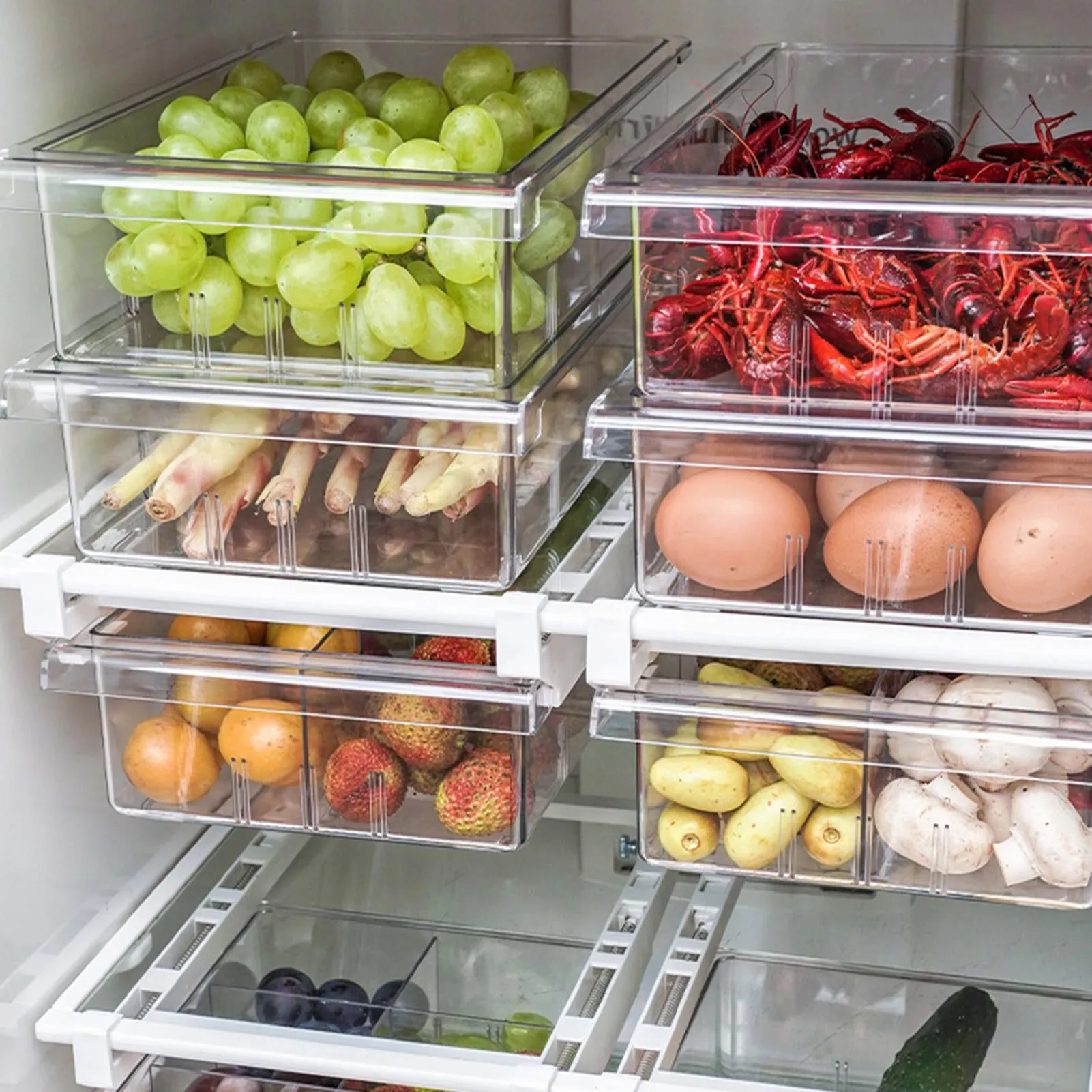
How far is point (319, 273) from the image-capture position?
3.49 ft

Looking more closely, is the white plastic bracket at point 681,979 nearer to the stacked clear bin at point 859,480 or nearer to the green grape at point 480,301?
the stacked clear bin at point 859,480

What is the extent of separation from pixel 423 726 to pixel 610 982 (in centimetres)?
30

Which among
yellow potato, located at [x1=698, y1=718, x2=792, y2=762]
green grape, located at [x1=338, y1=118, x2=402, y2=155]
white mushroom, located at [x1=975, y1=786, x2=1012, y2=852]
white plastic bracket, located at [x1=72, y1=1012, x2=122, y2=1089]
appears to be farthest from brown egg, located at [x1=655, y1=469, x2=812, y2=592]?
white plastic bracket, located at [x1=72, y1=1012, x2=122, y2=1089]

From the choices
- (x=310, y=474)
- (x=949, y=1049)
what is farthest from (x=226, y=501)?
(x=949, y=1049)

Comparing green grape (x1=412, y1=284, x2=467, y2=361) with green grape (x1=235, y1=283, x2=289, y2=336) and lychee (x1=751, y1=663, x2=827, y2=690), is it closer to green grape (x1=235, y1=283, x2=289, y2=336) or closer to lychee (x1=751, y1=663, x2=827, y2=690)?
green grape (x1=235, y1=283, x2=289, y2=336)

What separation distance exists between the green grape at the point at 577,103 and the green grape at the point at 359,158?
21cm

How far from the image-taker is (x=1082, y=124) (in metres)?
1.37

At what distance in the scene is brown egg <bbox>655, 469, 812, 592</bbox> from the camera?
1.07 m

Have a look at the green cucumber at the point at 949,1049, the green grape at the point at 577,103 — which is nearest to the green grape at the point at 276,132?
the green grape at the point at 577,103

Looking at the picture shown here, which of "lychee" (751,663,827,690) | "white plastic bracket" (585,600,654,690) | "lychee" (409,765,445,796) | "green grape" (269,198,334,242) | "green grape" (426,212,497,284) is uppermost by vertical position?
"green grape" (269,198,334,242)

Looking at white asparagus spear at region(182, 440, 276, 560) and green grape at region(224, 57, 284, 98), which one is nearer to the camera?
white asparagus spear at region(182, 440, 276, 560)

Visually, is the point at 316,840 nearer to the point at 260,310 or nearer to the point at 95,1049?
the point at 95,1049

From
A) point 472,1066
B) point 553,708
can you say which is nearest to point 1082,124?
point 553,708

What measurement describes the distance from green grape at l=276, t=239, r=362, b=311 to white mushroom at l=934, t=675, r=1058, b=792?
1.53 feet
